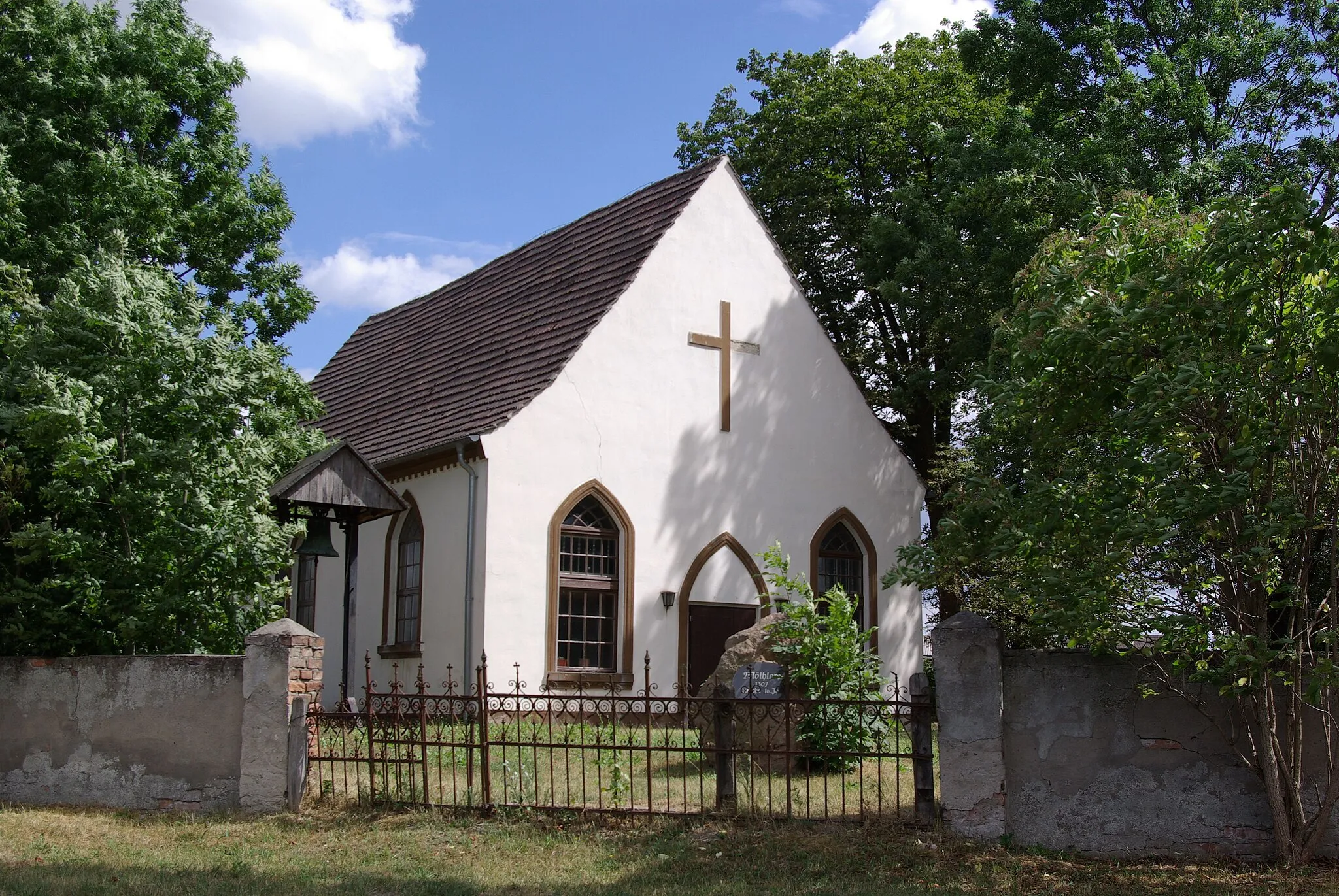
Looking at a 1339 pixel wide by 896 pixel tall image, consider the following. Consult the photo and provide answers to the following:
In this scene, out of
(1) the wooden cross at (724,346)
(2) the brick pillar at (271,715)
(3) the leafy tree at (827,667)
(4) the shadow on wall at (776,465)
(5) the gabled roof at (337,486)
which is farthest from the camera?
(1) the wooden cross at (724,346)

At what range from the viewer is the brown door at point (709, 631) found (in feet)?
59.1

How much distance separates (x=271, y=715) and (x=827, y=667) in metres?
4.94

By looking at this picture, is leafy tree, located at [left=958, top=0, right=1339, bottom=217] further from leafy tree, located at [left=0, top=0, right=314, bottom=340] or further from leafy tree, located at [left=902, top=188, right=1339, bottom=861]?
leafy tree, located at [left=0, top=0, right=314, bottom=340]

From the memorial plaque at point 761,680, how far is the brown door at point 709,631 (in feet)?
20.3

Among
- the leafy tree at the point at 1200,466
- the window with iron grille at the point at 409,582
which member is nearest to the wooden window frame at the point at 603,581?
the window with iron grille at the point at 409,582

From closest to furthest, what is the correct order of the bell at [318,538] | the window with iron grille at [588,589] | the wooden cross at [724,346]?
the bell at [318,538], the window with iron grille at [588,589], the wooden cross at [724,346]

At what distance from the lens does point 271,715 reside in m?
10.5

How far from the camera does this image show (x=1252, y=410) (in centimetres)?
802

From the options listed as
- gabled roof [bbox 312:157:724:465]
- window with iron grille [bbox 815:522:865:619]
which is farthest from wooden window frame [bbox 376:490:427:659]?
window with iron grille [bbox 815:522:865:619]

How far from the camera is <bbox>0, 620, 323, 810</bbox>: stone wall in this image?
412 inches

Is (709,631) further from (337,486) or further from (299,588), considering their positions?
(299,588)

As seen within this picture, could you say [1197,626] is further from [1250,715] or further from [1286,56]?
[1286,56]

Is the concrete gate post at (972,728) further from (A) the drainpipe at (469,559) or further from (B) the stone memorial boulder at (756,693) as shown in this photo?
(A) the drainpipe at (469,559)

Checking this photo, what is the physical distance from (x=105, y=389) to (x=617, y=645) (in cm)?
794
